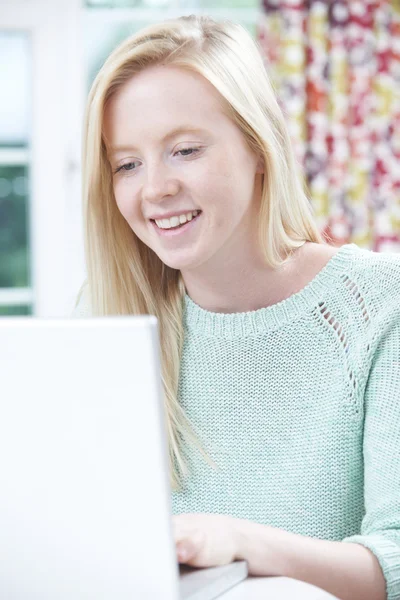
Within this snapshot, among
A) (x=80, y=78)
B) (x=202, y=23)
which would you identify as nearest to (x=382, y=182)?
(x=80, y=78)

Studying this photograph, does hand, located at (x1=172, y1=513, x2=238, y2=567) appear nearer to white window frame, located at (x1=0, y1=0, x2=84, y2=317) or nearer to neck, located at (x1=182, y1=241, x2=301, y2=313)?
neck, located at (x1=182, y1=241, x2=301, y2=313)

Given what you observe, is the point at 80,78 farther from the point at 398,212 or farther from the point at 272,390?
the point at 272,390

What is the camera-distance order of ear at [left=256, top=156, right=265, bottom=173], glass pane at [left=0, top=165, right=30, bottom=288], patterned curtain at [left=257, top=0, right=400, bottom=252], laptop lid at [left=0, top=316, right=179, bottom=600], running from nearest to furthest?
laptop lid at [left=0, top=316, right=179, bottom=600], ear at [left=256, top=156, right=265, bottom=173], patterned curtain at [left=257, top=0, right=400, bottom=252], glass pane at [left=0, top=165, right=30, bottom=288]

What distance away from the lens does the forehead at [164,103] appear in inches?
49.3

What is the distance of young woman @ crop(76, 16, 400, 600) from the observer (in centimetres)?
127

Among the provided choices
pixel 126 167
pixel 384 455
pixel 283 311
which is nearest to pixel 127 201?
pixel 126 167

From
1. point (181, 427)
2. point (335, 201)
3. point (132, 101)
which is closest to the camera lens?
point (132, 101)

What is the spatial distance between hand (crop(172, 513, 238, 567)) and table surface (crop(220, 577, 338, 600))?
3 centimetres

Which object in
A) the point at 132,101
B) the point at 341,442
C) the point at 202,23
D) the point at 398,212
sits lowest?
the point at 341,442

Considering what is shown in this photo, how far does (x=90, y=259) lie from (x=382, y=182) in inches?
82.8

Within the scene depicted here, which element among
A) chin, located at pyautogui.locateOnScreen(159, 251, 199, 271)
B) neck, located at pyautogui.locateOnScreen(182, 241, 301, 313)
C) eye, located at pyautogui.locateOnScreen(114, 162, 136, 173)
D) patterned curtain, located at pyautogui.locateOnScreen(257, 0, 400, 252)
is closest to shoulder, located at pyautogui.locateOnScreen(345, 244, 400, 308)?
neck, located at pyautogui.locateOnScreen(182, 241, 301, 313)

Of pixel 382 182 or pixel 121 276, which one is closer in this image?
pixel 121 276

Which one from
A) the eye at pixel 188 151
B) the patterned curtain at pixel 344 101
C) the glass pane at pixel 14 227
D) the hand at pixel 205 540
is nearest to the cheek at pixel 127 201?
the eye at pixel 188 151

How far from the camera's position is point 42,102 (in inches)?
131
